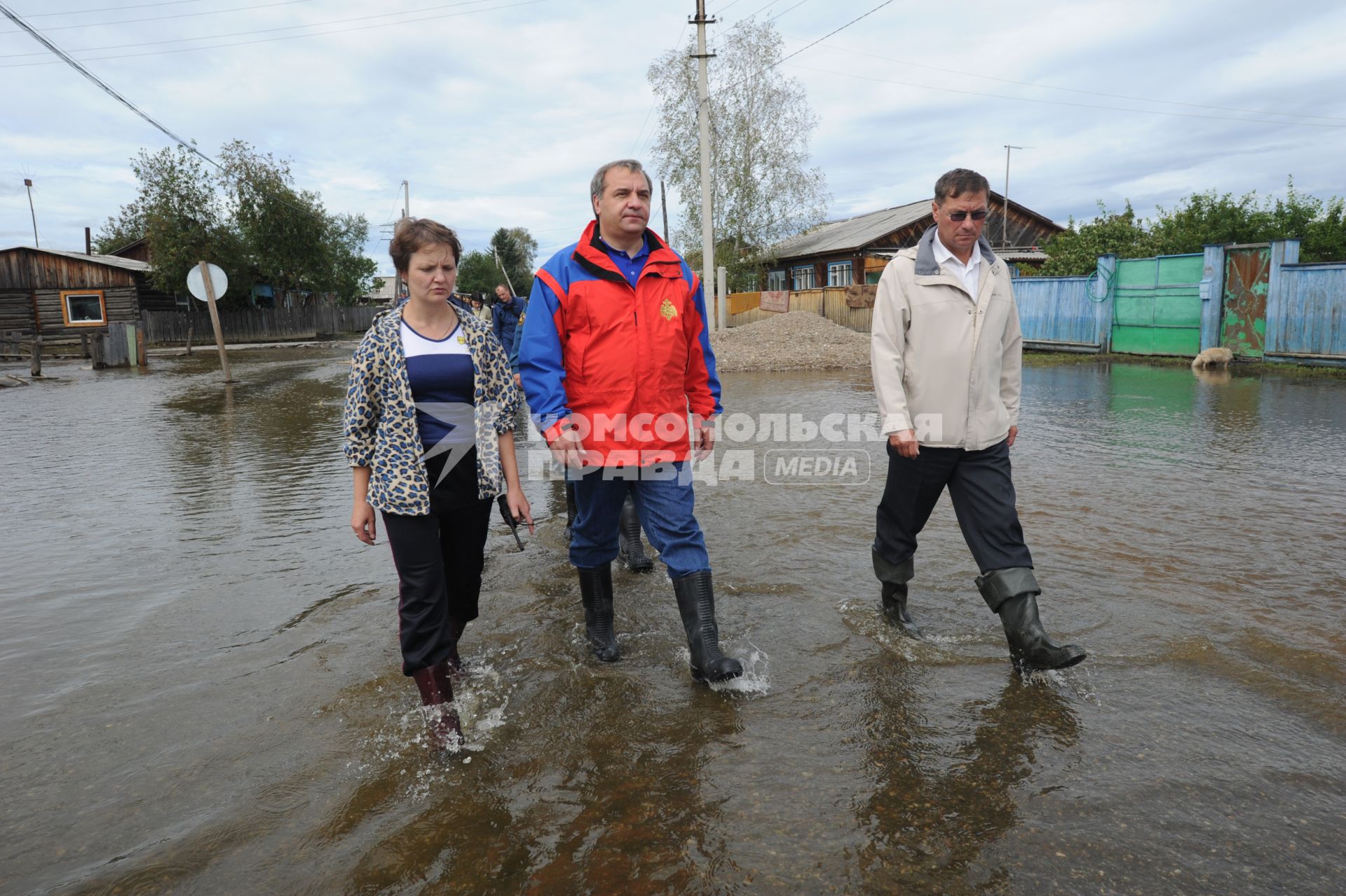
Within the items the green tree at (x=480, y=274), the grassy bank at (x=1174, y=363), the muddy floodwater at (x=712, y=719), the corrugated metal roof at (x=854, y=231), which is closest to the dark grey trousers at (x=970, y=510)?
the muddy floodwater at (x=712, y=719)

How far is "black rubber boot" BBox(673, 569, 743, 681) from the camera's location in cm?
323

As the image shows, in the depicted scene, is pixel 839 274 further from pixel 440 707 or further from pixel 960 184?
pixel 440 707

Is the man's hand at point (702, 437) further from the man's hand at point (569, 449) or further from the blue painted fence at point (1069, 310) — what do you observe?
the blue painted fence at point (1069, 310)

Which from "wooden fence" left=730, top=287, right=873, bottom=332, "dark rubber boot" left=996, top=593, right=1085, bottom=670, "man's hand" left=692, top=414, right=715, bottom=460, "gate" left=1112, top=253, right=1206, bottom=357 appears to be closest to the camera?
"dark rubber boot" left=996, top=593, right=1085, bottom=670

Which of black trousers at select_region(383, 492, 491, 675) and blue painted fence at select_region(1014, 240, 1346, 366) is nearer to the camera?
black trousers at select_region(383, 492, 491, 675)

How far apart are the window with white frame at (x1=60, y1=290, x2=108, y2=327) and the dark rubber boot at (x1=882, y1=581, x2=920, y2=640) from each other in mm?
38381

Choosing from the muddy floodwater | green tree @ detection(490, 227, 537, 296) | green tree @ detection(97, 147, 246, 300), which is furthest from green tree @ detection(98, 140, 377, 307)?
green tree @ detection(490, 227, 537, 296)

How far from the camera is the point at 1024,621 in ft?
10.3

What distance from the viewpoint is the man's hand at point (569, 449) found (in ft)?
10.5

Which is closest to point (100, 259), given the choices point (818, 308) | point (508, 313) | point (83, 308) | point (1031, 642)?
point (83, 308)

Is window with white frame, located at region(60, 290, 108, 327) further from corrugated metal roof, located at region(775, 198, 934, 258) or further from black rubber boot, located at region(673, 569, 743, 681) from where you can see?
black rubber boot, located at region(673, 569, 743, 681)

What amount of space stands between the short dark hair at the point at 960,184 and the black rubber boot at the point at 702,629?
1779mm

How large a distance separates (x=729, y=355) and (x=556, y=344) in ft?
56.1

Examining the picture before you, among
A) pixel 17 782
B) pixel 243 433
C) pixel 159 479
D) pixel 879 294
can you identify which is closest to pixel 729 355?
pixel 243 433
